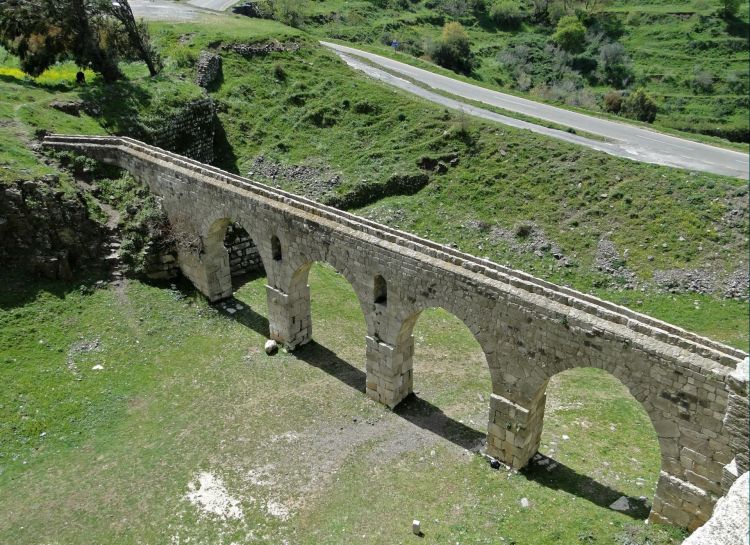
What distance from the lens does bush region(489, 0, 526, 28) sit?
78.6 m

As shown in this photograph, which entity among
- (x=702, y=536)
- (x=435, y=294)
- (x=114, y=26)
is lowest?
(x=435, y=294)

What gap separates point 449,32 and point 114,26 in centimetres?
3768

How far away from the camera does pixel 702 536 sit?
8.15 m

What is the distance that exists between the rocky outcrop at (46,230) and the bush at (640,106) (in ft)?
127

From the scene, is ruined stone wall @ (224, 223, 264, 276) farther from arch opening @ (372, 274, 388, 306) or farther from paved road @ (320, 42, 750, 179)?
paved road @ (320, 42, 750, 179)

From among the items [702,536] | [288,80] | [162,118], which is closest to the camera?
[702,536]

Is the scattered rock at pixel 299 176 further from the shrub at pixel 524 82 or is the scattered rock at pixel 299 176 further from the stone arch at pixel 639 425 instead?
the shrub at pixel 524 82

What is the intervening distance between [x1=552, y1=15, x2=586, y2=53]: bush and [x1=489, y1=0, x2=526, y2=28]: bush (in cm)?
1469

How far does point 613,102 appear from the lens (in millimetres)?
49219

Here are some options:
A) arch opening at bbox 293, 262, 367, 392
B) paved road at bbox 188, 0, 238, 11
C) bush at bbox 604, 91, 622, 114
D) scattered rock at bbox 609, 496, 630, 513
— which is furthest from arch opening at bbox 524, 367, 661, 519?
paved road at bbox 188, 0, 238, 11

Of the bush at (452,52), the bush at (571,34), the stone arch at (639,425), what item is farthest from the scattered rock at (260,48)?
the stone arch at (639,425)

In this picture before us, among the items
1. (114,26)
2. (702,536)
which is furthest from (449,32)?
(702,536)

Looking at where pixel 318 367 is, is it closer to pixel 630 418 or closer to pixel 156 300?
pixel 156 300

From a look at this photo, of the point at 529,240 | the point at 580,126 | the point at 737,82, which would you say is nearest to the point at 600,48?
the point at 580,126
